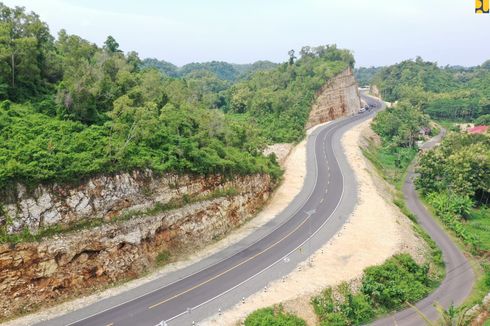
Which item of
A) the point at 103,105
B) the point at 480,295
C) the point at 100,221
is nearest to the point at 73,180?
the point at 100,221

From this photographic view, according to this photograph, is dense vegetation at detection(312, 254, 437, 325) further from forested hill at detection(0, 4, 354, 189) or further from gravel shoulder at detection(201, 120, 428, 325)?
forested hill at detection(0, 4, 354, 189)

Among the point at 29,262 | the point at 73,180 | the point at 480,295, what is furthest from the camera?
the point at 480,295

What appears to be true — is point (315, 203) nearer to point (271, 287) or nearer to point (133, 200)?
point (271, 287)

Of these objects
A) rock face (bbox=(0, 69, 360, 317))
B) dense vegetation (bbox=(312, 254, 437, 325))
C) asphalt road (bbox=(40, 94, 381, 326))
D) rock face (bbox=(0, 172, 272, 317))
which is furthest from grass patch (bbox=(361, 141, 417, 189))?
rock face (bbox=(0, 172, 272, 317))

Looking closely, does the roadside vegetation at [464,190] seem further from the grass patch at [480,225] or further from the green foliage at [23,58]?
the green foliage at [23,58]

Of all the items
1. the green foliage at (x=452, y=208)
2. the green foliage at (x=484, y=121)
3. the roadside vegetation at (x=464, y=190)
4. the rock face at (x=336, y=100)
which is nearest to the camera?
the roadside vegetation at (x=464, y=190)

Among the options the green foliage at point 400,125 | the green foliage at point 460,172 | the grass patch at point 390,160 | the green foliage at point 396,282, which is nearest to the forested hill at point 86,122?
Answer: the green foliage at point 396,282

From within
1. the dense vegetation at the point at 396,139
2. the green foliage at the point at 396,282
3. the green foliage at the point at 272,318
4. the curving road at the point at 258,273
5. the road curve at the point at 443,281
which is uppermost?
the dense vegetation at the point at 396,139

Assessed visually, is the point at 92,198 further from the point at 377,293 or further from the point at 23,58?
the point at 377,293
